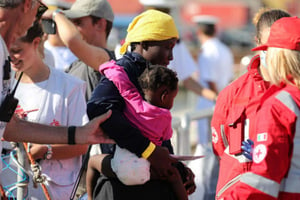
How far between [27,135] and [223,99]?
126 centimetres

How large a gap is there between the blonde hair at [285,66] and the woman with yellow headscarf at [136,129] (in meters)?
0.78

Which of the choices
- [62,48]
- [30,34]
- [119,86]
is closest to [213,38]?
[62,48]

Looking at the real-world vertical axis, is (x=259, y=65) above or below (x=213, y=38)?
above

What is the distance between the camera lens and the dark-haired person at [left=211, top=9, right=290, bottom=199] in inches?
165

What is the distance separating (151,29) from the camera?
433cm

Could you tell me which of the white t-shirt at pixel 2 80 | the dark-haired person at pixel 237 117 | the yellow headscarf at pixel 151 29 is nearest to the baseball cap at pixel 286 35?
the dark-haired person at pixel 237 117

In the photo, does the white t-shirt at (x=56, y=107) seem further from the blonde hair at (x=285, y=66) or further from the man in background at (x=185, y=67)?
the man in background at (x=185, y=67)

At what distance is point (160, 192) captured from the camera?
4016 millimetres

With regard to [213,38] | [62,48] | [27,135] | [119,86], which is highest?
[119,86]

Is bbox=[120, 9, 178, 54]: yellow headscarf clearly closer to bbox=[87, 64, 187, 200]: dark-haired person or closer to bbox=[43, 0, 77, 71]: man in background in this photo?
bbox=[87, 64, 187, 200]: dark-haired person

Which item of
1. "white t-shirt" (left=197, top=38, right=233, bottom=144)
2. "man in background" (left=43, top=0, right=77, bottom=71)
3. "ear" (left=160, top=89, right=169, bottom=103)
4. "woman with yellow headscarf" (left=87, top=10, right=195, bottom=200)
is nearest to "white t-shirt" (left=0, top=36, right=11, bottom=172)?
"woman with yellow headscarf" (left=87, top=10, right=195, bottom=200)

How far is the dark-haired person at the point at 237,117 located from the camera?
4.19m

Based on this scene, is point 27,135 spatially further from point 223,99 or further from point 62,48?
point 62,48

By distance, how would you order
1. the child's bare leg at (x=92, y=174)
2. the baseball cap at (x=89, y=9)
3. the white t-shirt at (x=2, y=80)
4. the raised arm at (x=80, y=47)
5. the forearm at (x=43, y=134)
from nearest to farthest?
the white t-shirt at (x=2, y=80) < the forearm at (x=43, y=134) < the child's bare leg at (x=92, y=174) < the raised arm at (x=80, y=47) < the baseball cap at (x=89, y=9)
